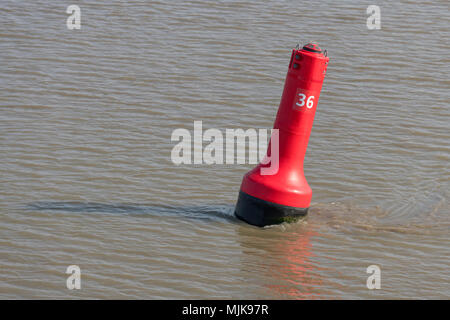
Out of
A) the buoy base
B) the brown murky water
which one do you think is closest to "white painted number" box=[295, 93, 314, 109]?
the buoy base

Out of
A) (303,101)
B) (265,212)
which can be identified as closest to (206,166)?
(265,212)

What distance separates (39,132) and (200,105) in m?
2.00

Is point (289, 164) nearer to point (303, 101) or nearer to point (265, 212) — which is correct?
point (265, 212)

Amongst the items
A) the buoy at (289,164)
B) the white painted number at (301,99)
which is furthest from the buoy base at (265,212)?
the white painted number at (301,99)

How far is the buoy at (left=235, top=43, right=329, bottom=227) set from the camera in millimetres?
6930

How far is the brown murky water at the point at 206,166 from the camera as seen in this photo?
6301mm

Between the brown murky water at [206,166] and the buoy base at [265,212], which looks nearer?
the brown murky water at [206,166]

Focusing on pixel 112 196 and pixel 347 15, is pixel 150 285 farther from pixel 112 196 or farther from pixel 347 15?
pixel 347 15

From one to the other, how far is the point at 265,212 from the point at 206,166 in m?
1.43

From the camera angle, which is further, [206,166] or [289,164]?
[206,166]

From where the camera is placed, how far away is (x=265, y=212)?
710cm

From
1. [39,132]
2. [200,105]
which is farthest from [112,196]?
[200,105]

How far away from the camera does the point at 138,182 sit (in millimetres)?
7898

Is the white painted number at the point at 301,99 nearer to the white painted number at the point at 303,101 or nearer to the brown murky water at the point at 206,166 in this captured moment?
the white painted number at the point at 303,101
